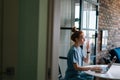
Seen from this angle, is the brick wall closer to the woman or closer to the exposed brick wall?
the exposed brick wall

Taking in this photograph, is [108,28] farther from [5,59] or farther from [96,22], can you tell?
[5,59]

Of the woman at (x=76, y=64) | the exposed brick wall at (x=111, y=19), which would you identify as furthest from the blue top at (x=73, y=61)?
the exposed brick wall at (x=111, y=19)

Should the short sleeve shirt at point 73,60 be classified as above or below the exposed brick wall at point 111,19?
below

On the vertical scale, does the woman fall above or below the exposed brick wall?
below

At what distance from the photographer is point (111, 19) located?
6824mm

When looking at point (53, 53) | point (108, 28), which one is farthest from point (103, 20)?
point (53, 53)

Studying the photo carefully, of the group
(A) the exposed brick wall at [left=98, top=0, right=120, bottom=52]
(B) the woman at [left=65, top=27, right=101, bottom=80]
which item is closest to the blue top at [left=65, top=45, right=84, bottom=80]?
(B) the woman at [left=65, top=27, right=101, bottom=80]

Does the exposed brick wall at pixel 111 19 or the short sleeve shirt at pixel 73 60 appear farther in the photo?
the exposed brick wall at pixel 111 19

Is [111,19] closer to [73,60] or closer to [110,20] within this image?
[110,20]

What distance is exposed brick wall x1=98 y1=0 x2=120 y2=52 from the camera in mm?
6199

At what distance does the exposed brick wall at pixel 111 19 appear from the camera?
20.3ft

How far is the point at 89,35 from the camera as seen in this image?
520 cm

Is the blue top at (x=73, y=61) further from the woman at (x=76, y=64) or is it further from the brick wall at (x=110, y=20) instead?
the brick wall at (x=110, y=20)

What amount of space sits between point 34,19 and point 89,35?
3.65 metres
